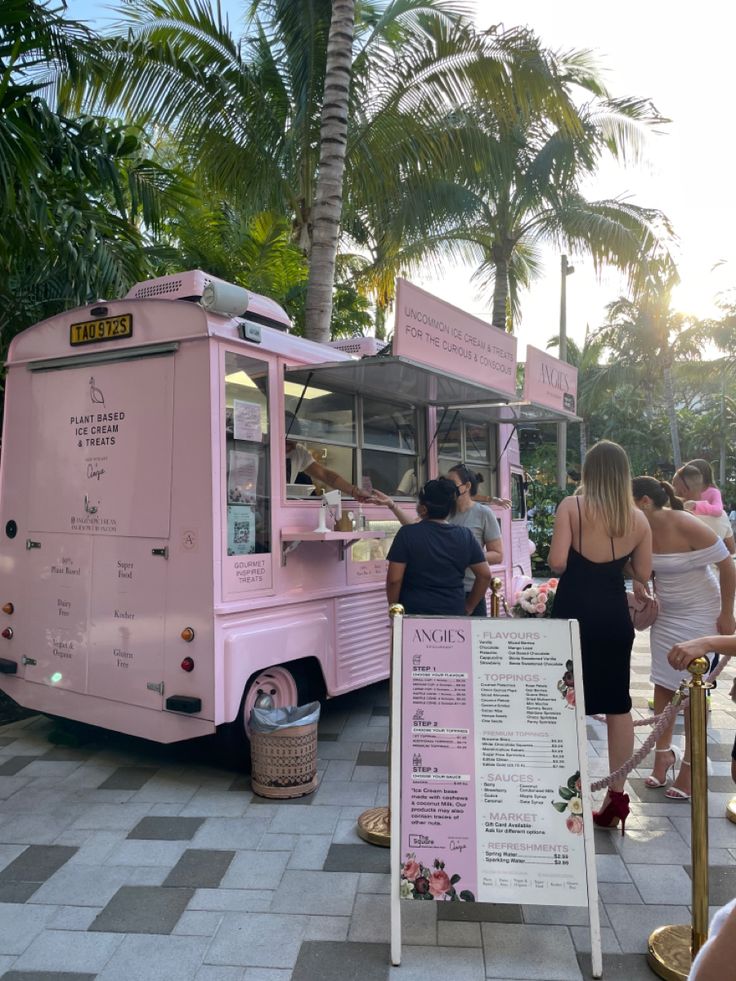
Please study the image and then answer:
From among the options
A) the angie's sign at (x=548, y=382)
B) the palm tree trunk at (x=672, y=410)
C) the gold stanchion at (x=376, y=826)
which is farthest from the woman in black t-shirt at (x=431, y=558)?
the palm tree trunk at (x=672, y=410)

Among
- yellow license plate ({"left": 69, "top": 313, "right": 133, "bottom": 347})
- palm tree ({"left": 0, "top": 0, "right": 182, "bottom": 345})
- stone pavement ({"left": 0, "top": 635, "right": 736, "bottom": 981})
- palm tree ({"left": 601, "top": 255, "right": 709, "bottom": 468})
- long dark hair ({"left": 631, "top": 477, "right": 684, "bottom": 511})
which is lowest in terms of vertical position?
stone pavement ({"left": 0, "top": 635, "right": 736, "bottom": 981})

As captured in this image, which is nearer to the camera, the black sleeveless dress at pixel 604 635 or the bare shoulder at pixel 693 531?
the black sleeveless dress at pixel 604 635

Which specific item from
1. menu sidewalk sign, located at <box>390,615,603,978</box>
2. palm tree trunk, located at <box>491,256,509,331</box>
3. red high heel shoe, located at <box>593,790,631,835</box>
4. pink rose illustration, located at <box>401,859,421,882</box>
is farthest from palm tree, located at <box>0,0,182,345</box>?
palm tree trunk, located at <box>491,256,509,331</box>

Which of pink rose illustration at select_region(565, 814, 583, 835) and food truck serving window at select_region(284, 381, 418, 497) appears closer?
pink rose illustration at select_region(565, 814, 583, 835)

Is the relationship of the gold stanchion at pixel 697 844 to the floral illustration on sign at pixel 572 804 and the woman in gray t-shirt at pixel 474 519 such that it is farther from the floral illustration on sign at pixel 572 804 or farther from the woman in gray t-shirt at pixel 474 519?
the woman in gray t-shirt at pixel 474 519

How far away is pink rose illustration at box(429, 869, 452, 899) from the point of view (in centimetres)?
278

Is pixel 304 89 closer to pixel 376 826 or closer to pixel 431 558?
pixel 431 558

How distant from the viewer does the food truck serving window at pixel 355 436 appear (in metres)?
5.31

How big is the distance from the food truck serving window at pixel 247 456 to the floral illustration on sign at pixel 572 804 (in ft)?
7.55

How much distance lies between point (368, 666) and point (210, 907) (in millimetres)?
2503

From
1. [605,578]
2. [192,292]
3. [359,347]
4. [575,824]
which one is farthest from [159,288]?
[575,824]

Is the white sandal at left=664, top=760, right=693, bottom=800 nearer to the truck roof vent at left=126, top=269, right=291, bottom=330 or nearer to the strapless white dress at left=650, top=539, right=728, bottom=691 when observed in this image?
the strapless white dress at left=650, top=539, right=728, bottom=691

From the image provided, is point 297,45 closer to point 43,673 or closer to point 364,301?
point 364,301

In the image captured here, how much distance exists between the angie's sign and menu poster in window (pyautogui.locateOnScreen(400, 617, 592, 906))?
398 cm
